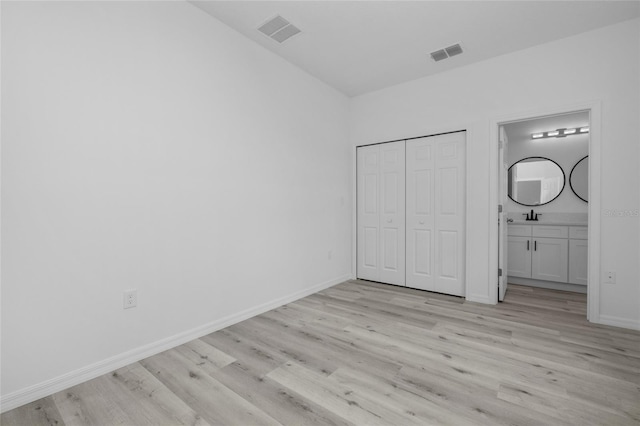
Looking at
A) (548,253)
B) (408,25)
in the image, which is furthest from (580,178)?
(408,25)

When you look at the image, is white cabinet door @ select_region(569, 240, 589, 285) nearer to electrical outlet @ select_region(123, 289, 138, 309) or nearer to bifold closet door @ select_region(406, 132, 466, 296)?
bifold closet door @ select_region(406, 132, 466, 296)

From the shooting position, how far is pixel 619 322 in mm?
2793

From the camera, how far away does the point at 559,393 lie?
1.78 meters

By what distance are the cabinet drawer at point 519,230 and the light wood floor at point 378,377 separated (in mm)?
1574

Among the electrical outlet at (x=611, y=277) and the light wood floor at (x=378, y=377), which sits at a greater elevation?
the electrical outlet at (x=611, y=277)

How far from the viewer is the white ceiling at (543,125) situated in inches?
167

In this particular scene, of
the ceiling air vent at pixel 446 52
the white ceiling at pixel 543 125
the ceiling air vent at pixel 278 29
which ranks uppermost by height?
the ceiling air vent at pixel 278 29

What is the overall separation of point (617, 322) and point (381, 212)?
2.64 meters

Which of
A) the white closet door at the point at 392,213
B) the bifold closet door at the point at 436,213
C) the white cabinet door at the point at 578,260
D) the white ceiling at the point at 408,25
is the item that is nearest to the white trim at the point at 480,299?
the bifold closet door at the point at 436,213

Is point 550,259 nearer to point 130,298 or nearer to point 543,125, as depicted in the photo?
point 543,125

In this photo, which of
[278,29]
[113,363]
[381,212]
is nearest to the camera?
[113,363]

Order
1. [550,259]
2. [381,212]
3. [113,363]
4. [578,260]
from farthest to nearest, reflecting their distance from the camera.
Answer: [381,212], [550,259], [578,260], [113,363]

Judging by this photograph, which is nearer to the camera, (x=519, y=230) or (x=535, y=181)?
(x=519, y=230)

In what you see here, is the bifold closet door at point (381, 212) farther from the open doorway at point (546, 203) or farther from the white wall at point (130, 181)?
the white wall at point (130, 181)
